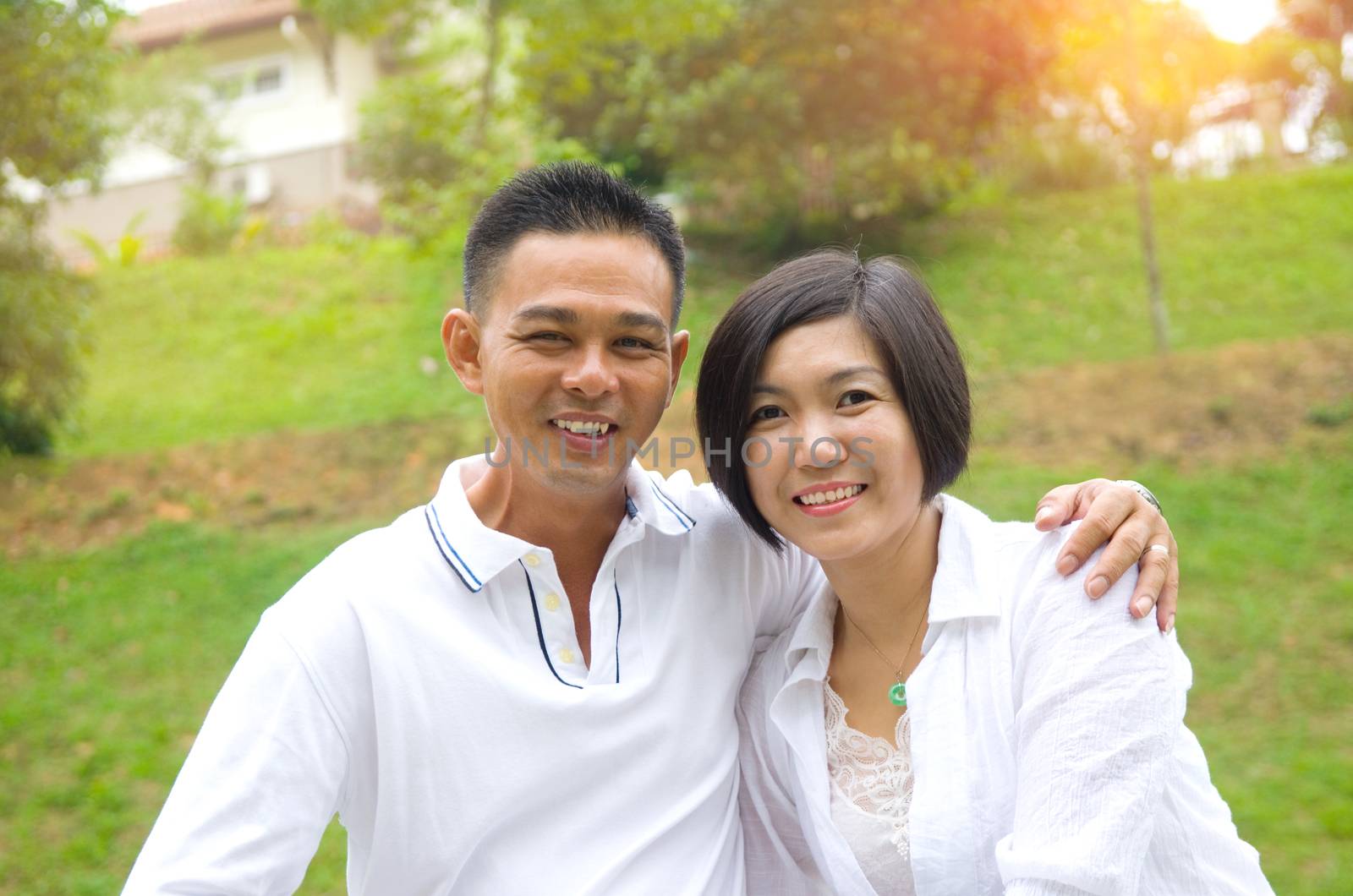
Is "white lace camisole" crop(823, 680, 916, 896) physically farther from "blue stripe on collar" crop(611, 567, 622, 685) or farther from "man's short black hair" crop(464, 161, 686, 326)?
"man's short black hair" crop(464, 161, 686, 326)

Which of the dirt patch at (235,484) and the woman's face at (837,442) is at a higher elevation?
the dirt patch at (235,484)

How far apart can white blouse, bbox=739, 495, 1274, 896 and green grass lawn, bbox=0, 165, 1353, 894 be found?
0.85m

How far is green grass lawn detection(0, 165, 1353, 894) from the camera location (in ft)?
15.0

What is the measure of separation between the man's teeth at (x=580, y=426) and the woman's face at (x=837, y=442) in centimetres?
31

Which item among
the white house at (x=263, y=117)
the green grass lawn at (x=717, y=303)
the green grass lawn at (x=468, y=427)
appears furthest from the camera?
the white house at (x=263, y=117)

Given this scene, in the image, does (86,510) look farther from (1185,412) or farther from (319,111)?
(319,111)

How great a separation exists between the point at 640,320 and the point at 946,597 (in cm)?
79

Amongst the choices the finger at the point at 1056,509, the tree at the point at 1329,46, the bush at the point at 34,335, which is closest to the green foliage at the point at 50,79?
the bush at the point at 34,335

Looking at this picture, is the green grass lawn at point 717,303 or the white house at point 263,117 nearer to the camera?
the green grass lawn at point 717,303

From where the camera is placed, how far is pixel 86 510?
729 cm

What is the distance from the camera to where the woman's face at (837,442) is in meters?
2.05

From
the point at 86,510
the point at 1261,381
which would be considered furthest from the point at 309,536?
the point at 1261,381

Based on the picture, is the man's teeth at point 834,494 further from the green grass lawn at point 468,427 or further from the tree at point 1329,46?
the tree at point 1329,46

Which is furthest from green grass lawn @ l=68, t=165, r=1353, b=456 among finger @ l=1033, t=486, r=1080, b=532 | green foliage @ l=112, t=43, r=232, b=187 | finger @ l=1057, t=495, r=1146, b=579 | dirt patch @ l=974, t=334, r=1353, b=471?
finger @ l=1057, t=495, r=1146, b=579
